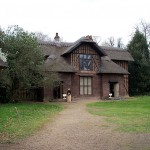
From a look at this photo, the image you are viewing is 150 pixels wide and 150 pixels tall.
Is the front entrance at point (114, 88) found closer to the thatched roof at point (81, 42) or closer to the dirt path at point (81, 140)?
Result: the thatched roof at point (81, 42)

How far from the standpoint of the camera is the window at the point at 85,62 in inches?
1580

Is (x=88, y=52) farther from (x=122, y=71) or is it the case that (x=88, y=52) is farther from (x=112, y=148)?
(x=112, y=148)

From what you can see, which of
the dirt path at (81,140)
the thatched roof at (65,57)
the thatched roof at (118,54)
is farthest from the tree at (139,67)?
the dirt path at (81,140)

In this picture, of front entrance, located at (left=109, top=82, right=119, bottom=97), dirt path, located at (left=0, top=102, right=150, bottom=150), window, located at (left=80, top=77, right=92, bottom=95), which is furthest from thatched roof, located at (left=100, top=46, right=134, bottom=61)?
dirt path, located at (left=0, top=102, right=150, bottom=150)

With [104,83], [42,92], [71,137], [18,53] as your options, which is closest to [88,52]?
[104,83]

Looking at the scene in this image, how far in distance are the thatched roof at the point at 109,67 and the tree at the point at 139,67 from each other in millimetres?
7213

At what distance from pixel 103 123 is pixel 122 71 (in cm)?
2632

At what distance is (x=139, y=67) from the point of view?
1973 inches

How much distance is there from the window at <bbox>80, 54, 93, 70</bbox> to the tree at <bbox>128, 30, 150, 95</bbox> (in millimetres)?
11622

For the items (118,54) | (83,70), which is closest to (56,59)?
(83,70)

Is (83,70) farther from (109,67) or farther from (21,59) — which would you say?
(21,59)

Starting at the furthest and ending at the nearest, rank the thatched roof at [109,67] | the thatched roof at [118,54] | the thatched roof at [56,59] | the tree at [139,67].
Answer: the tree at [139,67] < the thatched roof at [118,54] < the thatched roof at [109,67] < the thatched roof at [56,59]

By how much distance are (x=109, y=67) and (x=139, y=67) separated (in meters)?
9.51

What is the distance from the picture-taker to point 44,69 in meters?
32.3
